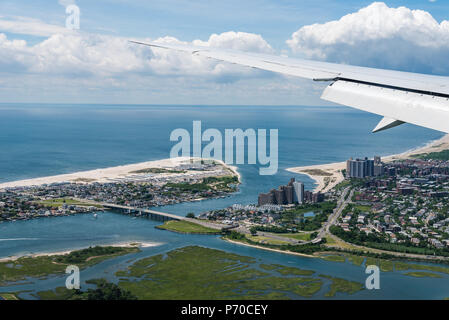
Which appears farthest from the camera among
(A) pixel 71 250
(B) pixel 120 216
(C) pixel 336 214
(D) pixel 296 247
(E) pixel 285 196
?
(E) pixel 285 196

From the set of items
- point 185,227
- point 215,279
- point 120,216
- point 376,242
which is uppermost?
point 376,242

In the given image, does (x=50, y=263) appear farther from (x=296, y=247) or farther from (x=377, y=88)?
(x=377, y=88)

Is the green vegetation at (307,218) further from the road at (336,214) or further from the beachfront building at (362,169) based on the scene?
the beachfront building at (362,169)

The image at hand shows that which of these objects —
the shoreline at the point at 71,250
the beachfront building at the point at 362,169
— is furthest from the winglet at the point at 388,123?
the beachfront building at the point at 362,169
